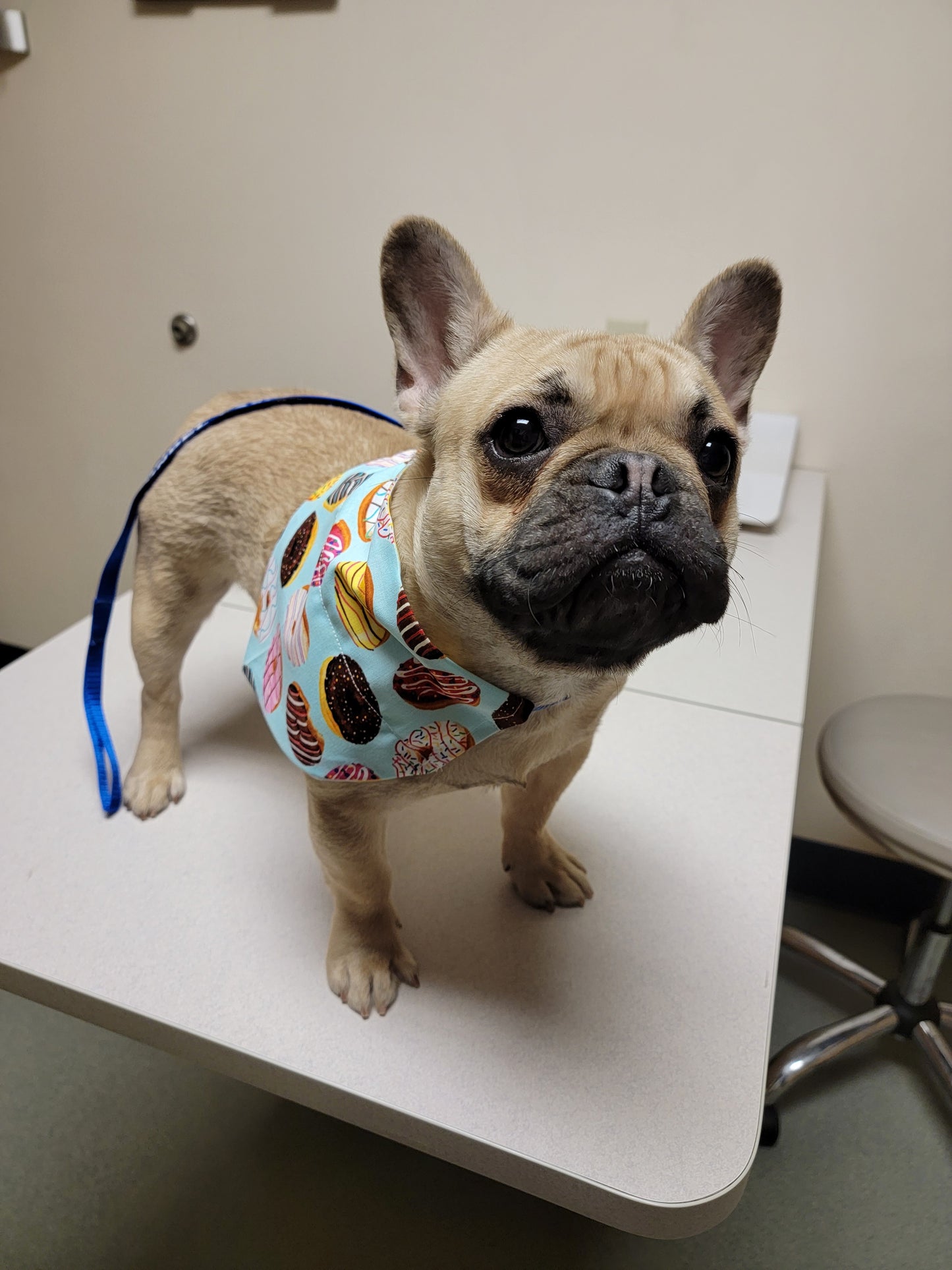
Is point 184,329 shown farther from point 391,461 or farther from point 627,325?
point 391,461

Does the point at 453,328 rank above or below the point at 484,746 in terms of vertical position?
above

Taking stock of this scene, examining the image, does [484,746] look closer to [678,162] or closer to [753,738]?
[753,738]

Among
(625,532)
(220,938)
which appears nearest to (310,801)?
(220,938)

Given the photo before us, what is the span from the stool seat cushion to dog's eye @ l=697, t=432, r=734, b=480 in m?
0.88

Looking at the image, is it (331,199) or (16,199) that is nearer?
(331,199)

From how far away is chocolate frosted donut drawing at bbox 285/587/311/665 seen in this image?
0.85m

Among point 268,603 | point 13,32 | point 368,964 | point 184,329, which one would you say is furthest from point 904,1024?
point 13,32

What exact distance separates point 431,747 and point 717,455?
0.38m

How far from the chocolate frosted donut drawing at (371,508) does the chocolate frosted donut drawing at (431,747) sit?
0.67 feet

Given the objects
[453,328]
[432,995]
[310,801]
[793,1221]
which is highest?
[453,328]

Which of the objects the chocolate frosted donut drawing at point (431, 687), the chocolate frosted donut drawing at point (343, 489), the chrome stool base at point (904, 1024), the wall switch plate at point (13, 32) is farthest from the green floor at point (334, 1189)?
the wall switch plate at point (13, 32)

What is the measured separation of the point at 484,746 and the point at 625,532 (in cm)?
31

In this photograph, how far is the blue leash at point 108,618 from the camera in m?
1.11

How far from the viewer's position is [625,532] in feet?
1.96
